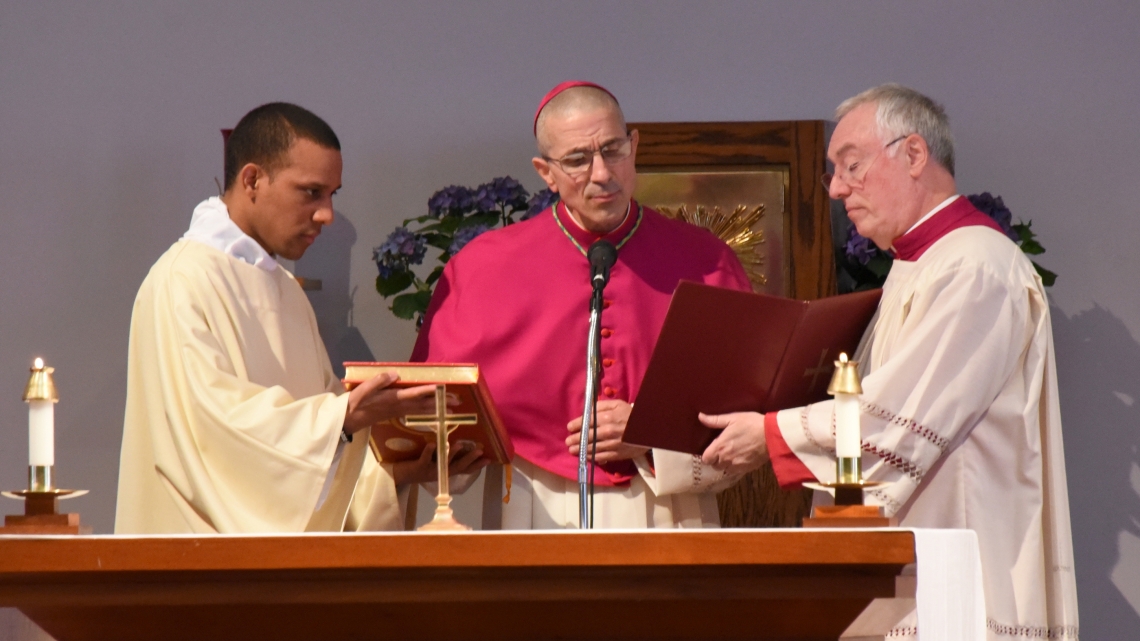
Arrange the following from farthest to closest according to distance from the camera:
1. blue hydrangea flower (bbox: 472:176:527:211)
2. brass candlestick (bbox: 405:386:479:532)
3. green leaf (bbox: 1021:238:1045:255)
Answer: green leaf (bbox: 1021:238:1045:255) → blue hydrangea flower (bbox: 472:176:527:211) → brass candlestick (bbox: 405:386:479:532)

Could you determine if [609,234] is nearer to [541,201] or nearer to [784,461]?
[541,201]

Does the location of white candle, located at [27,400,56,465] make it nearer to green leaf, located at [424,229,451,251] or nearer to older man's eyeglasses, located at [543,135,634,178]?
older man's eyeglasses, located at [543,135,634,178]

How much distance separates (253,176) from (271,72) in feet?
4.97

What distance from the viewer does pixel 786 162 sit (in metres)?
5.14

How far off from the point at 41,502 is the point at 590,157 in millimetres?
1903

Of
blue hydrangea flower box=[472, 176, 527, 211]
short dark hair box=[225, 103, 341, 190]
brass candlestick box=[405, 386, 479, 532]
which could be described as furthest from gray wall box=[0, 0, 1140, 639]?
brass candlestick box=[405, 386, 479, 532]

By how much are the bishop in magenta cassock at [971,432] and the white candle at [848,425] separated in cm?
78

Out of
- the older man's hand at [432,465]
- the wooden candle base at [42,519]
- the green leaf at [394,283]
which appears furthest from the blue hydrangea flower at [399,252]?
the wooden candle base at [42,519]

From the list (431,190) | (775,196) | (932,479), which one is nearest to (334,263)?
(431,190)

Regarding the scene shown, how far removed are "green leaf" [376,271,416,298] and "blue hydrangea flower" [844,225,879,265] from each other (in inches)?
62.4

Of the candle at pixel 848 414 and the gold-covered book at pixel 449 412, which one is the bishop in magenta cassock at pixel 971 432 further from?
the candle at pixel 848 414

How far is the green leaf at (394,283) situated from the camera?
4973 millimetres

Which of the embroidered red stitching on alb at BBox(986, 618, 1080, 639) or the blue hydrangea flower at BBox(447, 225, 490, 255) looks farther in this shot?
the blue hydrangea flower at BBox(447, 225, 490, 255)

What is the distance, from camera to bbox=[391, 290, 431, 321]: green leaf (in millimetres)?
4902
